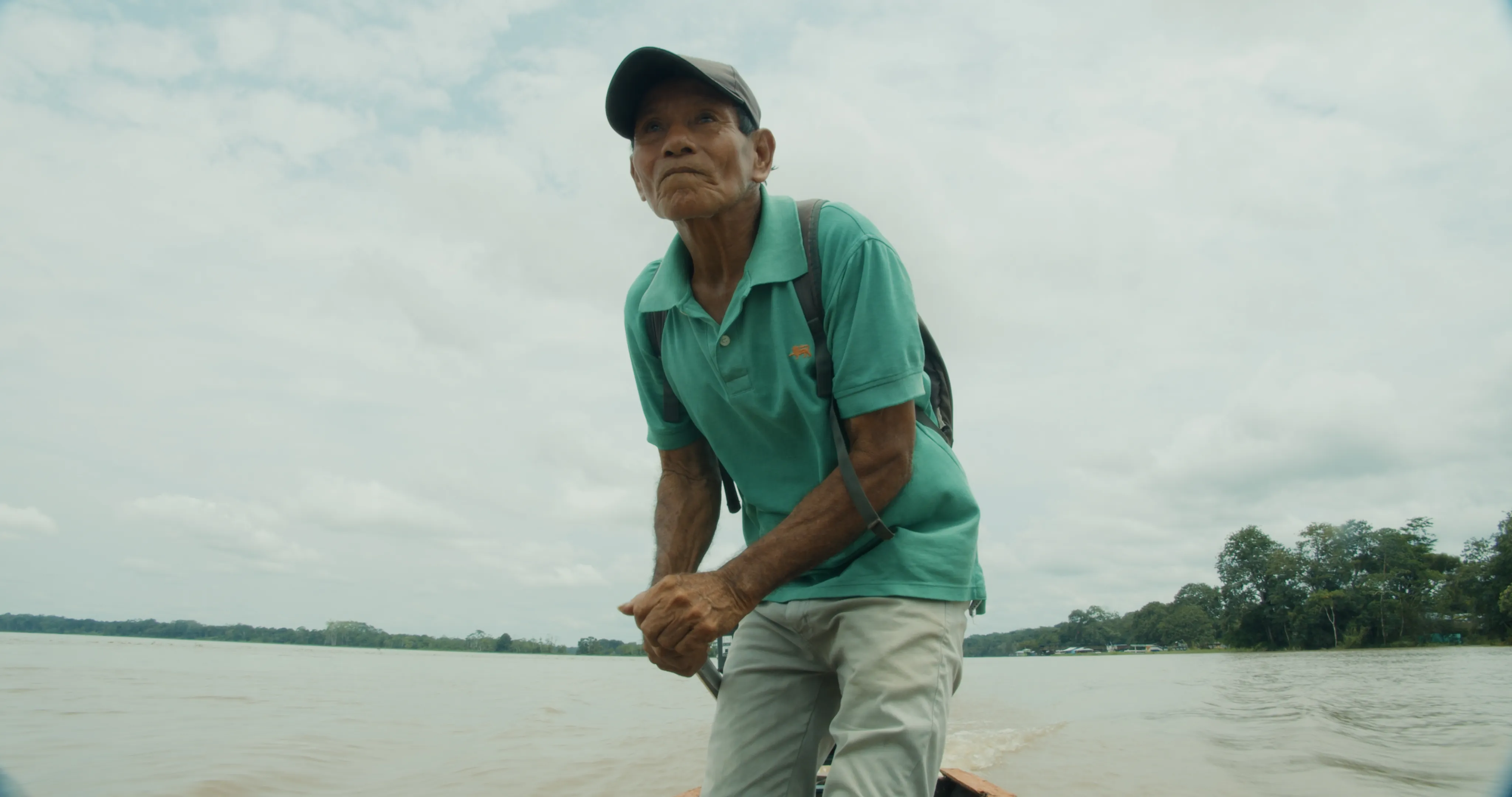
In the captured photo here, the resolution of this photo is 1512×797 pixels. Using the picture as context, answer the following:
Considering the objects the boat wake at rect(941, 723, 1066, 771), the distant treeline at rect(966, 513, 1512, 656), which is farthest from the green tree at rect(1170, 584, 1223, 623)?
the boat wake at rect(941, 723, 1066, 771)

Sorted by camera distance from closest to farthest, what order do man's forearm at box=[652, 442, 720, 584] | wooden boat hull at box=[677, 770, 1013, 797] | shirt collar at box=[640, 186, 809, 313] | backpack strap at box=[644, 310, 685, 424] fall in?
shirt collar at box=[640, 186, 809, 313] → backpack strap at box=[644, 310, 685, 424] → man's forearm at box=[652, 442, 720, 584] → wooden boat hull at box=[677, 770, 1013, 797]

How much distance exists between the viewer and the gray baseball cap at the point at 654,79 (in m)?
1.87

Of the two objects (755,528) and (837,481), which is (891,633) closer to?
(837,481)

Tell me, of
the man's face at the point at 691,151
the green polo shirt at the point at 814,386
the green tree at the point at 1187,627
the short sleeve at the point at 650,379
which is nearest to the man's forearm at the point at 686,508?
the short sleeve at the point at 650,379

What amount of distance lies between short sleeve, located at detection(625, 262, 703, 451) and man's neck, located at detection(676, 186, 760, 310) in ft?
0.79

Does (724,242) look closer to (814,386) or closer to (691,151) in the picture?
(691,151)

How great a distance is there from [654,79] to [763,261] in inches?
20.2

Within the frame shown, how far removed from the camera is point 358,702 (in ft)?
43.1

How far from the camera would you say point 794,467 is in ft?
6.36

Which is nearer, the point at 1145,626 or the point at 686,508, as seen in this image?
the point at 686,508

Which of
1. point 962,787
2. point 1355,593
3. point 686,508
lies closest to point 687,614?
point 686,508

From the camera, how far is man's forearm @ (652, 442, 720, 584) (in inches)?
89.8

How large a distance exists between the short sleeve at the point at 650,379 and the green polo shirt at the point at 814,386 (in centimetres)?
13

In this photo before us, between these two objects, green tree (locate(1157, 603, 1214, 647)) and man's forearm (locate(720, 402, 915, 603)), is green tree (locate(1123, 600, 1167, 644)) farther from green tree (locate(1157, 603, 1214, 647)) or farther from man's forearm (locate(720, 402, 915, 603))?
man's forearm (locate(720, 402, 915, 603))
